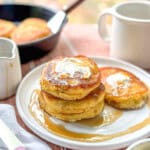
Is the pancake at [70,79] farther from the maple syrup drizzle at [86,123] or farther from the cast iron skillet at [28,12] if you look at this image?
the cast iron skillet at [28,12]

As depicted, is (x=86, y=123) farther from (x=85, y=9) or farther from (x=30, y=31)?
(x=85, y=9)

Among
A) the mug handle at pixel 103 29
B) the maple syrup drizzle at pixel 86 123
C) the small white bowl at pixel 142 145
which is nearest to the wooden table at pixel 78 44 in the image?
the mug handle at pixel 103 29

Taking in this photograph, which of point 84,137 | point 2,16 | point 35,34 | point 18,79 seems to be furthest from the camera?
point 2,16

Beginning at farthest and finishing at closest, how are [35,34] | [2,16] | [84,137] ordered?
[2,16], [35,34], [84,137]

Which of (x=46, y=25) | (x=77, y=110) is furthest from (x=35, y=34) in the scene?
(x=77, y=110)

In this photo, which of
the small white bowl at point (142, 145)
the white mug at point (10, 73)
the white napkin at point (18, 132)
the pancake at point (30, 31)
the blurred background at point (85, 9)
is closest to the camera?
the small white bowl at point (142, 145)

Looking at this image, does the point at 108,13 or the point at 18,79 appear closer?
the point at 18,79

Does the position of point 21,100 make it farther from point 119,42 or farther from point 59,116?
point 119,42
